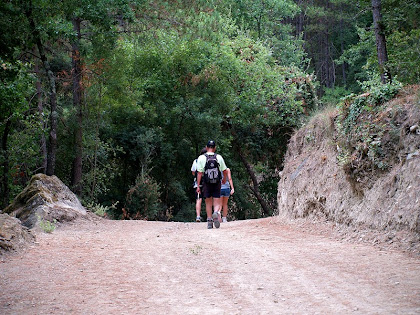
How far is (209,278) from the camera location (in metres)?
6.28

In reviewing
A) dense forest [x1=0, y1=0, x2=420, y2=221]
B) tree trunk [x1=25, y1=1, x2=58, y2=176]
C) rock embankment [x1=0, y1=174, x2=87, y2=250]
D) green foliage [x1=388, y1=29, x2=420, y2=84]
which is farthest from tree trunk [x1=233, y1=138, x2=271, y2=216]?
rock embankment [x1=0, y1=174, x2=87, y2=250]

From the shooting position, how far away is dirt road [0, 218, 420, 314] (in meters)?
5.09

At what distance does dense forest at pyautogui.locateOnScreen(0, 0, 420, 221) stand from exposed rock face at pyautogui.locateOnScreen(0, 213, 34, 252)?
19.8 feet

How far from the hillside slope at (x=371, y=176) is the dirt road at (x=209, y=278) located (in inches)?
24.3

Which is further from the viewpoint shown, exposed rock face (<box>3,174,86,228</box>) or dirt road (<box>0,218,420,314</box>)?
exposed rock face (<box>3,174,86,228</box>)

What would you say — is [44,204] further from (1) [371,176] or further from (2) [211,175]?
(1) [371,176]

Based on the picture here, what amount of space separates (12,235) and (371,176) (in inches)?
250

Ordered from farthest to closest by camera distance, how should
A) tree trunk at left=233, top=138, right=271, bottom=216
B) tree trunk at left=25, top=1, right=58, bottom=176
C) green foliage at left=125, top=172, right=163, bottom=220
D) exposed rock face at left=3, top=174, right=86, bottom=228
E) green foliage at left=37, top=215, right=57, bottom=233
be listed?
tree trunk at left=233, top=138, right=271, bottom=216
green foliage at left=125, top=172, right=163, bottom=220
tree trunk at left=25, top=1, right=58, bottom=176
exposed rock face at left=3, top=174, right=86, bottom=228
green foliage at left=37, top=215, right=57, bottom=233

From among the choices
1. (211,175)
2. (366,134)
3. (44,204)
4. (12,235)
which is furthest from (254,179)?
(12,235)

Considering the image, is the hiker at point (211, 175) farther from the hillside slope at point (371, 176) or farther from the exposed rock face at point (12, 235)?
the exposed rock face at point (12, 235)

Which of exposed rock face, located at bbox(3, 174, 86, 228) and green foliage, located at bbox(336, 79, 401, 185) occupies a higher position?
green foliage, located at bbox(336, 79, 401, 185)

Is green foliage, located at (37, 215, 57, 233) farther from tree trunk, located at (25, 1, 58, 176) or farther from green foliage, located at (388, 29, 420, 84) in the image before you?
green foliage, located at (388, 29, 420, 84)

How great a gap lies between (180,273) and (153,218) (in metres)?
16.3

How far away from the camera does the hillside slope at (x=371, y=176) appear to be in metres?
7.91
